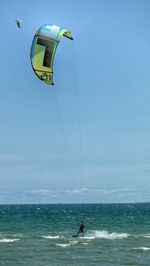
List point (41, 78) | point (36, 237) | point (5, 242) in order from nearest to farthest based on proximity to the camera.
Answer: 1. point (41, 78)
2. point (5, 242)
3. point (36, 237)

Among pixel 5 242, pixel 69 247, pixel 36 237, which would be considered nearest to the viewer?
pixel 69 247

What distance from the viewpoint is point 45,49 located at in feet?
96.4

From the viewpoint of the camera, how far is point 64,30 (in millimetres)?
29109

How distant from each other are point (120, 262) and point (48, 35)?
15.8 metres

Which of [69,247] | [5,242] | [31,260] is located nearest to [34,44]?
[31,260]

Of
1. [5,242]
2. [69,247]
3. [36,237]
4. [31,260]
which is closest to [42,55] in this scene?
[31,260]

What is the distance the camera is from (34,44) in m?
29.2

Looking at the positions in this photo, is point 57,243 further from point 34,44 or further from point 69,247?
point 34,44

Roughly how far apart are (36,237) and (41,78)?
24067 mm

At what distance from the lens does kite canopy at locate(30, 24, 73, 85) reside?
29016mm

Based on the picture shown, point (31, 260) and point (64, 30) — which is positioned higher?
point (64, 30)

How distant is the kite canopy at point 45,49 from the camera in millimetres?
29016

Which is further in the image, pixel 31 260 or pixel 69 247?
pixel 69 247

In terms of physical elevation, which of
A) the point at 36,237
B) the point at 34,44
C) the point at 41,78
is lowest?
the point at 36,237
